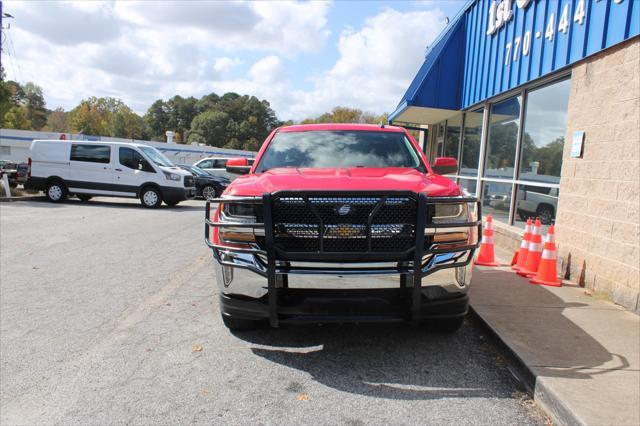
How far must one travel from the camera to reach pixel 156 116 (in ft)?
344

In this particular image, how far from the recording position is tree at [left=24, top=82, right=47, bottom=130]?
326 feet

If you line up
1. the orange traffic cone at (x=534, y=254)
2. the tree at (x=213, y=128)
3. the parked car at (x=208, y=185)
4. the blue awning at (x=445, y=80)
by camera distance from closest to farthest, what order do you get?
the orange traffic cone at (x=534, y=254)
the blue awning at (x=445, y=80)
the parked car at (x=208, y=185)
the tree at (x=213, y=128)

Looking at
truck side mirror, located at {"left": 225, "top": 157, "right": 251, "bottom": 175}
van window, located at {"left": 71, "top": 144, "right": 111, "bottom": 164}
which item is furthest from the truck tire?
truck side mirror, located at {"left": 225, "top": 157, "right": 251, "bottom": 175}

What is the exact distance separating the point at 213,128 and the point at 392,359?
3600 inches

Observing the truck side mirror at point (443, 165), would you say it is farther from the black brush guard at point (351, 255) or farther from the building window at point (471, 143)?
the building window at point (471, 143)

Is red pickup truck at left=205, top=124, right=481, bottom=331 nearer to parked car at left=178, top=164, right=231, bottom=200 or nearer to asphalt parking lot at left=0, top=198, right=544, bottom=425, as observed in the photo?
asphalt parking lot at left=0, top=198, right=544, bottom=425

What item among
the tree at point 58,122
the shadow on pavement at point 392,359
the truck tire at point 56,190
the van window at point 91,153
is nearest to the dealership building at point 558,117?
the shadow on pavement at point 392,359

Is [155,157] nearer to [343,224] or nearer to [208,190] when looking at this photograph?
[208,190]

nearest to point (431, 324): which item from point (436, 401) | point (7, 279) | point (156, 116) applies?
point (436, 401)

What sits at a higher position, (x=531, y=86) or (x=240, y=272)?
(x=531, y=86)

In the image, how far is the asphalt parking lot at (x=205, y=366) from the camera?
286 centimetres

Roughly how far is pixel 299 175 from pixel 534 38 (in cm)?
548

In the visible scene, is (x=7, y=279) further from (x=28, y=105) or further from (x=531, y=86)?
(x=28, y=105)

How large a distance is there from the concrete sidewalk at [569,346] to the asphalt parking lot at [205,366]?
0.57 ft
